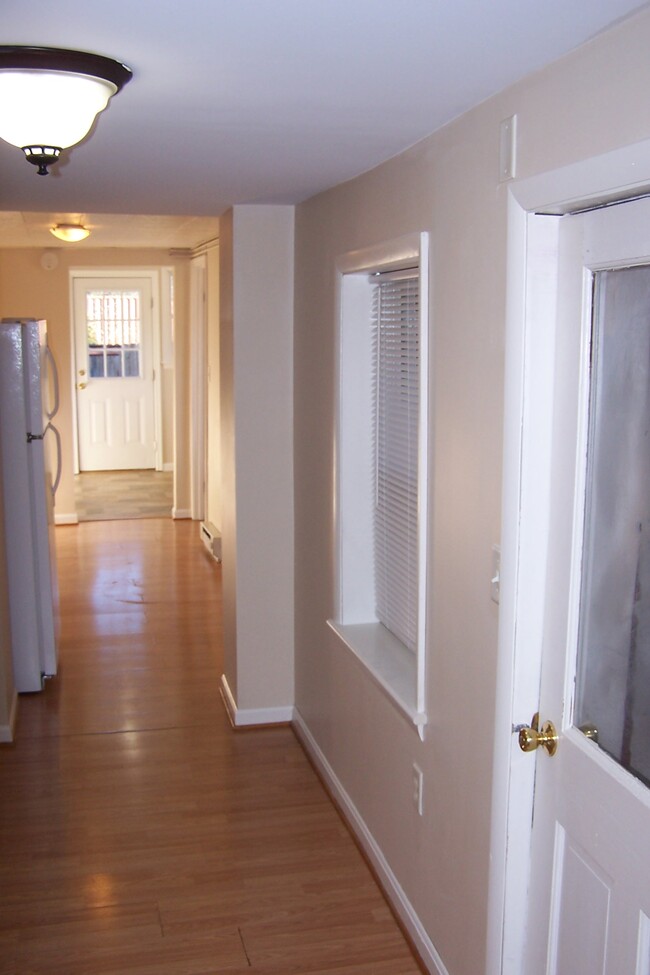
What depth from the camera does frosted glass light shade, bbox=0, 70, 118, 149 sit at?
1801 mm

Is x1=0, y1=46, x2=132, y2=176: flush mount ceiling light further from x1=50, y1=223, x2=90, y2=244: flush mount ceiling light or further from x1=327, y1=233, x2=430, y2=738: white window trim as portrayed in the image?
x1=50, y1=223, x2=90, y2=244: flush mount ceiling light

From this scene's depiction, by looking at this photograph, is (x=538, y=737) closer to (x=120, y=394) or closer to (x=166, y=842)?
(x=166, y=842)

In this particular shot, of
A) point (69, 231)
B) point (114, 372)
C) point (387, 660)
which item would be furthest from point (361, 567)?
point (114, 372)

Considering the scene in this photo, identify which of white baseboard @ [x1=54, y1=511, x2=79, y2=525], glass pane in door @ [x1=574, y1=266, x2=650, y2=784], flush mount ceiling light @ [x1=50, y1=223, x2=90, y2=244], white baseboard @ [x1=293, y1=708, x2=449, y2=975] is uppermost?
flush mount ceiling light @ [x1=50, y1=223, x2=90, y2=244]

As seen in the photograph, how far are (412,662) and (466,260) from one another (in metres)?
1.41

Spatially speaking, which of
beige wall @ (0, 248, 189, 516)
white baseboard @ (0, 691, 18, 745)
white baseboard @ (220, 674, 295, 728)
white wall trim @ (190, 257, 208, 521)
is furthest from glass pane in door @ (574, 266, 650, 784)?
beige wall @ (0, 248, 189, 516)

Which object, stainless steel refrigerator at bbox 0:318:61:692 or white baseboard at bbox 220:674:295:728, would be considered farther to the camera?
stainless steel refrigerator at bbox 0:318:61:692

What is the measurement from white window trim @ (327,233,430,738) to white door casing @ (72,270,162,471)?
7.40 m

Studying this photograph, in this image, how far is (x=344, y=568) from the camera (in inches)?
140

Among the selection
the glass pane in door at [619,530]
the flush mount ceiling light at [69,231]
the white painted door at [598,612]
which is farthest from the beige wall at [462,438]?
the flush mount ceiling light at [69,231]

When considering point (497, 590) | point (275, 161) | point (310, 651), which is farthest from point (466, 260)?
A: point (310, 651)

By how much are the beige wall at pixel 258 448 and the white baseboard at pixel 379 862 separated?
0.37 m

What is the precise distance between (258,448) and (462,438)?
77.4 inches

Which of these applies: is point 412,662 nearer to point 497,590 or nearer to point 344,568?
point 344,568
